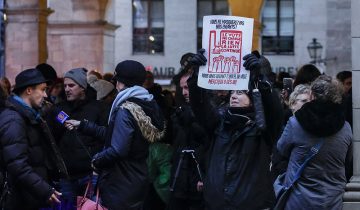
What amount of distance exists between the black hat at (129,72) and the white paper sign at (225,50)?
1.12 metres

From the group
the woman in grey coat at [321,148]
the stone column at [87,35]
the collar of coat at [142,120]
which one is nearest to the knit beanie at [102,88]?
the collar of coat at [142,120]

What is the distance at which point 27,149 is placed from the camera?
25.9ft

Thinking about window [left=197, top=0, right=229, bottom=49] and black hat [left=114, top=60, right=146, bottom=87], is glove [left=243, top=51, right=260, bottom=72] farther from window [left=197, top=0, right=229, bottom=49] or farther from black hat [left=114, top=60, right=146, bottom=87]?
window [left=197, top=0, right=229, bottom=49]

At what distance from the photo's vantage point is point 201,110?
7945 millimetres

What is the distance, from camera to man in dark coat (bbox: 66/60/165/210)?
8406mm

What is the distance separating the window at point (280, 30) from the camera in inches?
1708

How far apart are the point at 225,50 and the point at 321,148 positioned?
1.11 m

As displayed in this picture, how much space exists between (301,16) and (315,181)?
118ft

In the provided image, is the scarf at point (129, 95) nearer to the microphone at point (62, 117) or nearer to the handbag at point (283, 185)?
→ the microphone at point (62, 117)

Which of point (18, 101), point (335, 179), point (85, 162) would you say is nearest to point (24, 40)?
point (85, 162)

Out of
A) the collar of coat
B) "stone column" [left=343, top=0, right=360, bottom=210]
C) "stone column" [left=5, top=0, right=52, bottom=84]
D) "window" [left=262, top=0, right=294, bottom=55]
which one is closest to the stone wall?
"stone column" [left=5, top=0, right=52, bottom=84]

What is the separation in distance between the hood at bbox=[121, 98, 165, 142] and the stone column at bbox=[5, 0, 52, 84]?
8.86 m

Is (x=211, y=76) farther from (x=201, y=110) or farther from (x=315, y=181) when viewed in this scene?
(x=315, y=181)

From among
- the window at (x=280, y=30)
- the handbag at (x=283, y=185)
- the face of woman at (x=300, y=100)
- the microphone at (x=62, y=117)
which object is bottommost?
the handbag at (x=283, y=185)
